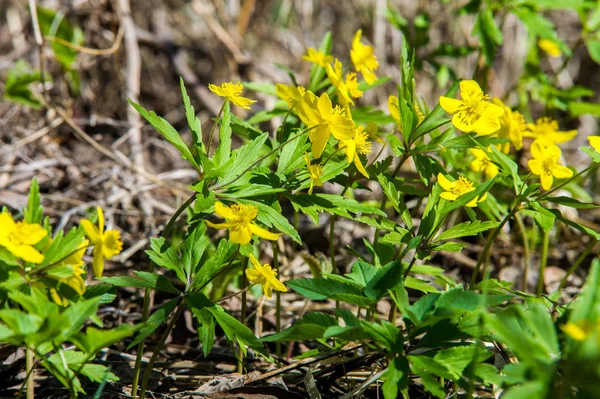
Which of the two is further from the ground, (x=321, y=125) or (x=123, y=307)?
(x=321, y=125)

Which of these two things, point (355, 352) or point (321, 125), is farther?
point (355, 352)

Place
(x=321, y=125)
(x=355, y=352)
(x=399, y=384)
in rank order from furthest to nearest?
(x=355, y=352)
(x=321, y=125)
(x=399, y=384)

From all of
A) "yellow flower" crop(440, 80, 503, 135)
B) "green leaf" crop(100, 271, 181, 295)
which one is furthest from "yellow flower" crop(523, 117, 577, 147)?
"green leaf" crop(100, 271, 181, 295)

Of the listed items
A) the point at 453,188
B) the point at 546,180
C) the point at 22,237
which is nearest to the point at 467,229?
the point at 453,188

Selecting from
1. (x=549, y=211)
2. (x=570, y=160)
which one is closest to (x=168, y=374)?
(x=549, y=211)

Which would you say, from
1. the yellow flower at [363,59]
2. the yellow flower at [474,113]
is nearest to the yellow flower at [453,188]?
the yellow flower at [474,113]

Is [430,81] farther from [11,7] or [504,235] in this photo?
[11,7]

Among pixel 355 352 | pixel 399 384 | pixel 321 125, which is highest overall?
pixel 321 125

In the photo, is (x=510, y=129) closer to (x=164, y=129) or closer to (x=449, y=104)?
(x=449, y=104)
